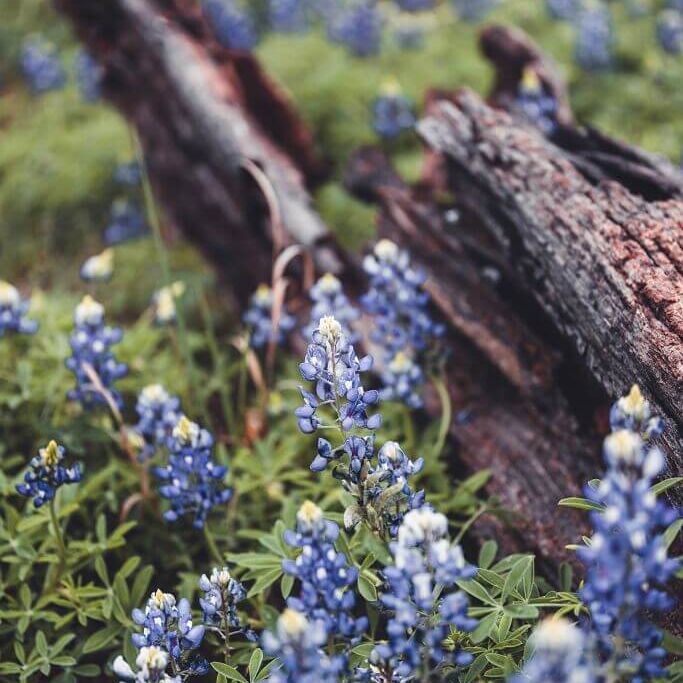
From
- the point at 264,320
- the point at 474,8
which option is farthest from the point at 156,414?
the point at 474,8

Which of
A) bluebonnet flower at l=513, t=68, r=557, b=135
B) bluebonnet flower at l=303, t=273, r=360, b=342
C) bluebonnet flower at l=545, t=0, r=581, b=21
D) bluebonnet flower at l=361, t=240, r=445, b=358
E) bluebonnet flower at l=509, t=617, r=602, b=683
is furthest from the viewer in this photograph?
bluebonnet flower at l=545, t=0, r=581, b=21

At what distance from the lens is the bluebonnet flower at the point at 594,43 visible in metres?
6.85

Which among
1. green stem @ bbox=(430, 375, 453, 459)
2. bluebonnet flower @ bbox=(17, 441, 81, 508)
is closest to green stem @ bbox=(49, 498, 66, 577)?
bluebonnet flower @ bbox=(17, 441, 81, 508)

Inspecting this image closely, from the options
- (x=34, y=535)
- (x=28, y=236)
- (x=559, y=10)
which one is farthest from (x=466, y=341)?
(x=559, y=10)

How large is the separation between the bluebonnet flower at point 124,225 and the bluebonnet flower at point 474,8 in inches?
184

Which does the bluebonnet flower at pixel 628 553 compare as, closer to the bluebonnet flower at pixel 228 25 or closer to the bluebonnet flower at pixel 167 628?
the bluebonnet flower at pixel 167 628

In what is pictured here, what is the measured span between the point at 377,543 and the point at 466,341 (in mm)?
1540

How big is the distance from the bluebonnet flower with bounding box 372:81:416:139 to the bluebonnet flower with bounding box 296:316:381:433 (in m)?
4.28

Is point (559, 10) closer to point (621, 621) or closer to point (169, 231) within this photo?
point (169, 231)

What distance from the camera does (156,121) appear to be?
5207 mm

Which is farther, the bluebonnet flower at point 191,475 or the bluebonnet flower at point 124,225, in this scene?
the bluebonnet flower at point 124,225

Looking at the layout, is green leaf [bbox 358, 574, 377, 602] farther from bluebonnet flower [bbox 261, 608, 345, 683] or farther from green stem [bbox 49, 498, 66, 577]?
green stem [bbox 49, 498, 66, 577]

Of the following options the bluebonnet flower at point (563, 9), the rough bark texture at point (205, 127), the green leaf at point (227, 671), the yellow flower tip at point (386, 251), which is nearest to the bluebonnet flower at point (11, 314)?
the rough bark texture at point (205, 127)

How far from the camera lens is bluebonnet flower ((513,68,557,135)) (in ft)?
14.0
